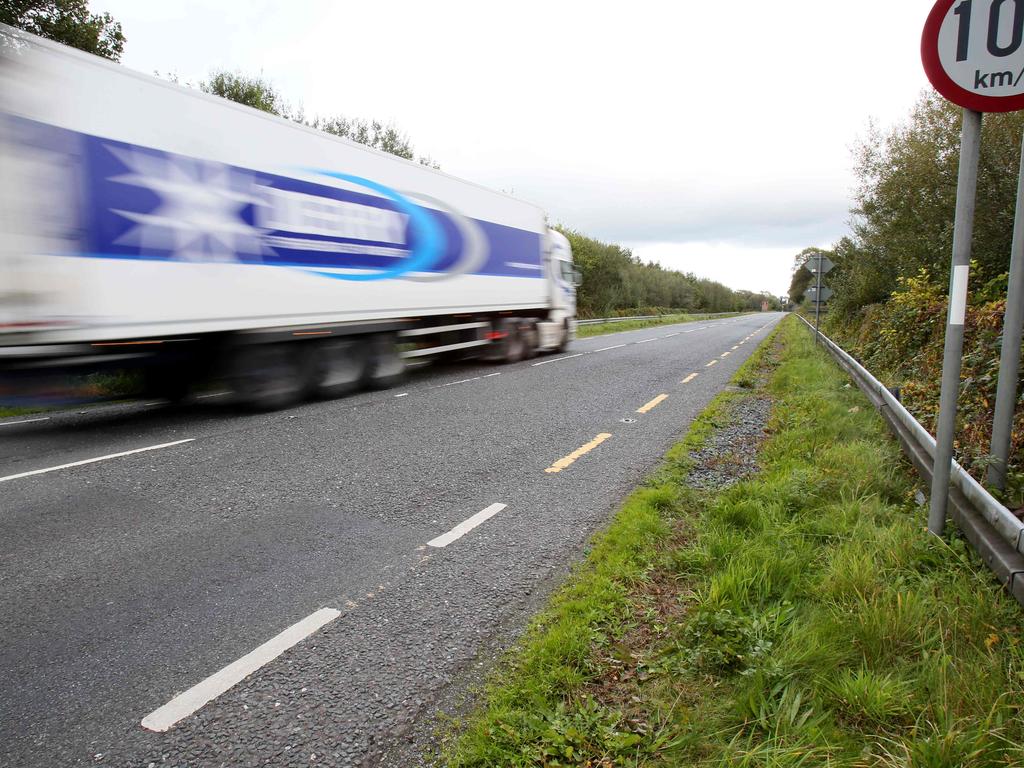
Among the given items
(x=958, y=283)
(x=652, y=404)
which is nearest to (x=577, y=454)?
(x=652, y=404)

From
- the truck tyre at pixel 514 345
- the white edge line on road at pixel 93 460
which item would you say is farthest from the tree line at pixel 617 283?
the white edge line on road at pixel 93 460

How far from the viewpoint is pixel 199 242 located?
285 inches

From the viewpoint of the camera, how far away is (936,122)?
14117 millimetres

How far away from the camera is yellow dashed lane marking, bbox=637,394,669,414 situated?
854cm

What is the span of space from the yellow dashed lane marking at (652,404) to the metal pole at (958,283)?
16.6ft

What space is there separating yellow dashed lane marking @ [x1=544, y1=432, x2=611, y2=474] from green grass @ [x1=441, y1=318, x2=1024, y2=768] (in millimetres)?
1572

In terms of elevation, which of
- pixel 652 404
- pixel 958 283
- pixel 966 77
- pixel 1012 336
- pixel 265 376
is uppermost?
pixel 966 77

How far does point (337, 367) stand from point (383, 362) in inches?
41.2

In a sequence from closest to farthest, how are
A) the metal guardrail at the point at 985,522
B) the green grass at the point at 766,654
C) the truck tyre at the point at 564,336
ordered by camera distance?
the green grass at the point at 766,654, the metal guardrail at the point at 985,522, the truck tyre at the point at 564,336

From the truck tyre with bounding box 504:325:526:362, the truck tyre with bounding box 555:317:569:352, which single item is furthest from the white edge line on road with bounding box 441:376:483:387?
the truck tyre with bounding box 555:317:569:352

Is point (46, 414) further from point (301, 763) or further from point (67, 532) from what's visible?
point (301, 763)

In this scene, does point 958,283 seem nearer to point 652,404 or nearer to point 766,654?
point 766,654

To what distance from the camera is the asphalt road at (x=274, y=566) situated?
2.38m

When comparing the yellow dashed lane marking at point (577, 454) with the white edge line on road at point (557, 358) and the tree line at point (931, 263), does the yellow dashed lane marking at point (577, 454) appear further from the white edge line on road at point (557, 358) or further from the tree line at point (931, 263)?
the white edge line on road at point (557, 358)
